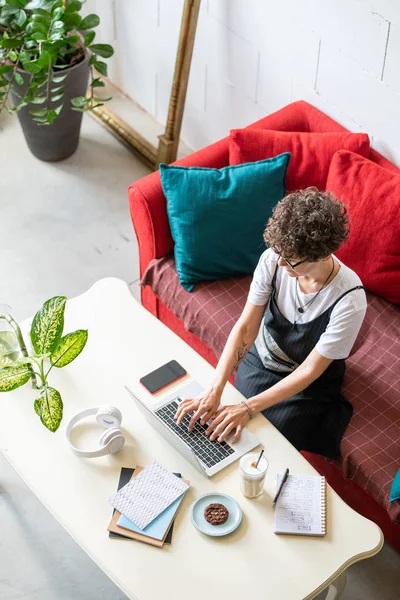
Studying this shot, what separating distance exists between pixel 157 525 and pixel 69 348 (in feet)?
1.78

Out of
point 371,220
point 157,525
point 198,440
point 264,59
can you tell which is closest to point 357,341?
point 371,220

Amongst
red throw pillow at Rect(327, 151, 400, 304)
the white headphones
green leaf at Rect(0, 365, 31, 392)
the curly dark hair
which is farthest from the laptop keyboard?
red throw pillow at Rect(327, 151, 400, 304)

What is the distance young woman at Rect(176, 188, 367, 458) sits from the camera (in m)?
1.90

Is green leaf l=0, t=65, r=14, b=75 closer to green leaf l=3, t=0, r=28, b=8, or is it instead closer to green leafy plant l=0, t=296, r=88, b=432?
green leaf l=3, t=0, r=28, b=8

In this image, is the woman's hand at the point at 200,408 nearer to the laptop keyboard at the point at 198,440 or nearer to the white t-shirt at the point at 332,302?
the laptop keyboard at the point at 198,440

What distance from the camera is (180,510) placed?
181 centimetres

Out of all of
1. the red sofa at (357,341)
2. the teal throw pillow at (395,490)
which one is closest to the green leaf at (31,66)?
the red sofa at (357,341)

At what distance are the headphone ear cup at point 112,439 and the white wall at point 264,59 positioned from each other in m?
1.49

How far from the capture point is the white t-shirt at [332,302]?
78.9 inches

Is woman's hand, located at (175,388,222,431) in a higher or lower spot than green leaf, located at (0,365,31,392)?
lower

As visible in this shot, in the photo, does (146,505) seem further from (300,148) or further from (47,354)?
(300,148)

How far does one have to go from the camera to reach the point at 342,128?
108 inches

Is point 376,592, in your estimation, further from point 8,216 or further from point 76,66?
point 76,66

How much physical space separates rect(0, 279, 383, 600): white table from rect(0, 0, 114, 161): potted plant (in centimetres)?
144
